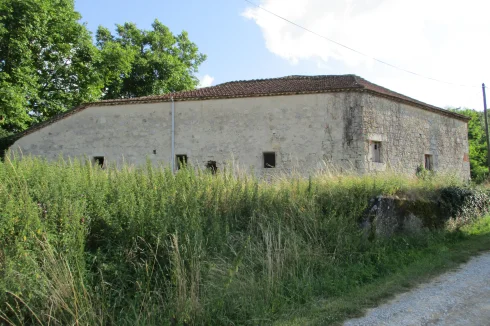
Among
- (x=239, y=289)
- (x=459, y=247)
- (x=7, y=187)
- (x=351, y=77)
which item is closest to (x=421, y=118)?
(x=351, y=77)

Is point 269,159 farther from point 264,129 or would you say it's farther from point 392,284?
point 392,284

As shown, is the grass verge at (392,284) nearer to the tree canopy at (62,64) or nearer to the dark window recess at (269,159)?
the dark window recess at (269,159)

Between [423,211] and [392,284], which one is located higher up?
[423,211]

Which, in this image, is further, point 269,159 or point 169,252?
point 269,159

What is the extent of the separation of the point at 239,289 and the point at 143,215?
1779 millimetres

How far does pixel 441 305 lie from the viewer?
506 cm

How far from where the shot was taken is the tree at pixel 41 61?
20.3m

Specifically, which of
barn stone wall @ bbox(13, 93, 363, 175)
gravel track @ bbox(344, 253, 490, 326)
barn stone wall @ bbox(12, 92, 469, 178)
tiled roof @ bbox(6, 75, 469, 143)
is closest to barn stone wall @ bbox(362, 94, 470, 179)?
barn stone wall @ bbox(12, 92, 469, 178)

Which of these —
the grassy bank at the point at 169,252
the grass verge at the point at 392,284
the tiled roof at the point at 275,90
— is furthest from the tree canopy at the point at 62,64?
the grass verge at the point at 392,284

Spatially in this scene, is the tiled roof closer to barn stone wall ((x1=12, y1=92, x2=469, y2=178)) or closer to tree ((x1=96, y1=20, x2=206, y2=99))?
barn stone wall ((x1=12, y1=92, x2=469, y2=178))

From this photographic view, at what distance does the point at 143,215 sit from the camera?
5637 mm

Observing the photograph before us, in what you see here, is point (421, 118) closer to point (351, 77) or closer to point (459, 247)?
point (351, 77)

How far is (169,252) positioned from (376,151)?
1417 cm

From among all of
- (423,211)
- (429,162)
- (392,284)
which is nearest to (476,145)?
(429,162)
